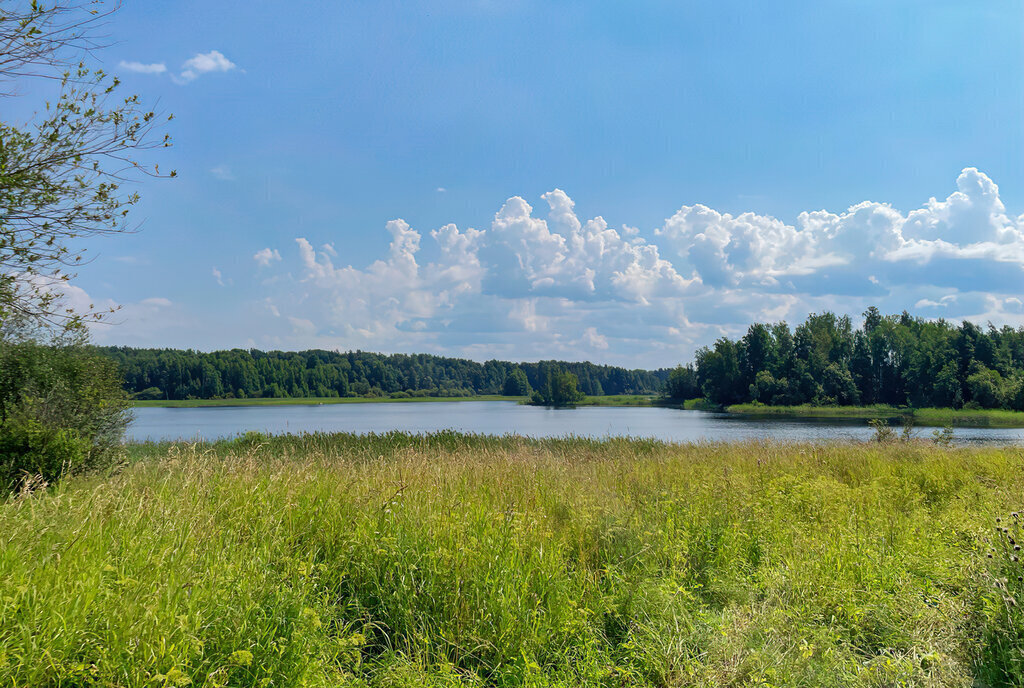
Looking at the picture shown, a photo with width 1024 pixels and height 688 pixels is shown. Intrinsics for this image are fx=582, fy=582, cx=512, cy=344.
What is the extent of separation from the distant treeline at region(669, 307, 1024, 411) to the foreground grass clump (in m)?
64.0

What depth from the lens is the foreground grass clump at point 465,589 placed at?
128 inches

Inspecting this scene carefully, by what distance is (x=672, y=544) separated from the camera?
552cm

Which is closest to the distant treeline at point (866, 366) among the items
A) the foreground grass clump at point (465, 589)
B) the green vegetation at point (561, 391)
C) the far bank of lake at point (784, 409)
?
the far bank of lake at point (784, 409)

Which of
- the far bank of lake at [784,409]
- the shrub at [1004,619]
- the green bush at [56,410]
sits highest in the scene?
the green bush at [56,410]

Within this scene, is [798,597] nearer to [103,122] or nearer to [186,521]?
[186,521]

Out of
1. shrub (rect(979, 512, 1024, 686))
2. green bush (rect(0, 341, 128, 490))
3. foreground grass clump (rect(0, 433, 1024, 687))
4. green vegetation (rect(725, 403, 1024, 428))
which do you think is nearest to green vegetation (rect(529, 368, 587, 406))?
green vegetation (rect(725, 403, 1024, 428))

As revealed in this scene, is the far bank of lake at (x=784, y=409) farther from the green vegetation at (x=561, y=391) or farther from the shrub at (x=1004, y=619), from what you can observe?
the shrub at (x=1004, y=619)

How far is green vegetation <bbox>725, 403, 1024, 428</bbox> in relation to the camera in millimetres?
47375

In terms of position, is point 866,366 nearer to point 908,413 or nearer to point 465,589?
point 908,413

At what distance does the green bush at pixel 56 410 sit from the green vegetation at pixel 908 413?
53052mm

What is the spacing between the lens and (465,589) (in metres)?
4.21

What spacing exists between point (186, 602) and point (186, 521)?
4.60 ft

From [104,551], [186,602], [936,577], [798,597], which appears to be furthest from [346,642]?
[936,577]

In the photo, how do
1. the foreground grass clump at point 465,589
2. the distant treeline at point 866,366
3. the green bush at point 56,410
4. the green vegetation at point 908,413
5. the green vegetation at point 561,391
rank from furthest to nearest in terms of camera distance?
the green vegetation at point 561,391 < the distant treeline at point 866,366 < the green vegetation at point 908,413 < the green bush at point 56,410 < the foreground grass clump at point 465,589
